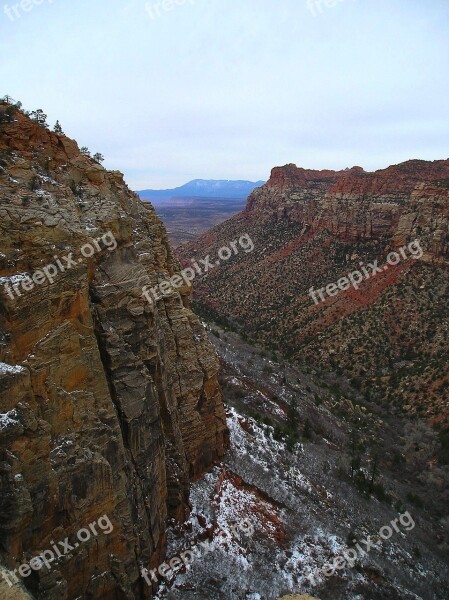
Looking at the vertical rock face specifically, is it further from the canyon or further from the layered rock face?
the layered rock face

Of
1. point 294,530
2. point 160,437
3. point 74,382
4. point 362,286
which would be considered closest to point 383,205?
point 362,286

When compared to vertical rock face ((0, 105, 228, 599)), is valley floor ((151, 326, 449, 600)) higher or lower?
lower

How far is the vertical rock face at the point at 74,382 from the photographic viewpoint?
9.75m

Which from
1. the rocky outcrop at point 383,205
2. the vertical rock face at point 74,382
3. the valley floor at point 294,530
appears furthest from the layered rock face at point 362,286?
the vertical rock face at point 74,382

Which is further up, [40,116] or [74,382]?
[40,116]

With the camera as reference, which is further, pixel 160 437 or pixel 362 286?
pixel 362 286

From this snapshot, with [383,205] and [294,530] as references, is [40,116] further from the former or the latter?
[383,205]

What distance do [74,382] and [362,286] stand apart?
51.9 m

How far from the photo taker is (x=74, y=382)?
1128 centimetres

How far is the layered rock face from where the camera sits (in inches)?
1767

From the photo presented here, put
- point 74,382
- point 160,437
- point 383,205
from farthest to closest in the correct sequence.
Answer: point 383,205, point 160,437, point 74,382

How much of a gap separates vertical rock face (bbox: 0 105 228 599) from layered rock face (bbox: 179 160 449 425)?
1201 inches

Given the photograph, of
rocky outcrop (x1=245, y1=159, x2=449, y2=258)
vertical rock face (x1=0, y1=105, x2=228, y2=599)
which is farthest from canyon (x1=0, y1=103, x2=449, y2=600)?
rocky outcrop (x1=245, y1=159, x2=449, y2=258)

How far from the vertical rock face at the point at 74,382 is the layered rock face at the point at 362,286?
A: 3050 centimetres
